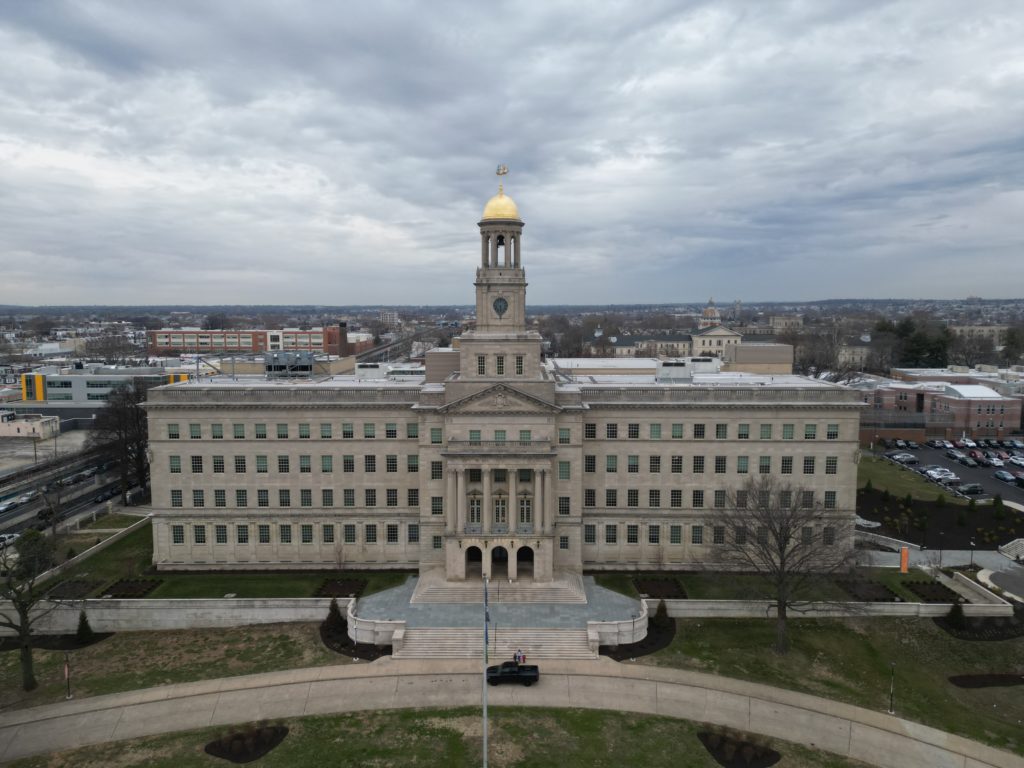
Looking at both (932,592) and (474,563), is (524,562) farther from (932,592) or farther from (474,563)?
(932,592)

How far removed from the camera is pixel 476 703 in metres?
43.2

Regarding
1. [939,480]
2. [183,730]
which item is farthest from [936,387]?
[183,730]

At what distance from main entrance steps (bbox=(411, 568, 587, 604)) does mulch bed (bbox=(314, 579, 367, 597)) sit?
5069 mm

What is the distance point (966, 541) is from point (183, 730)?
238ft

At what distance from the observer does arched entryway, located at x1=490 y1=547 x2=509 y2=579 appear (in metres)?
59.3

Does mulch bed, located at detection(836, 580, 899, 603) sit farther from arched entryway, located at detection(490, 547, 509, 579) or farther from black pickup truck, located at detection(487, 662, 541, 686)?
black pickup truck, located at detection(487, 662, 541, 686)

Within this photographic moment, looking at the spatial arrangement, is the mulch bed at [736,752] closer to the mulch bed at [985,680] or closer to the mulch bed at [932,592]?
the mulch bed at [985,680]

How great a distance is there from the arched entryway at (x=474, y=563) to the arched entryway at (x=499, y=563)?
1.11 m

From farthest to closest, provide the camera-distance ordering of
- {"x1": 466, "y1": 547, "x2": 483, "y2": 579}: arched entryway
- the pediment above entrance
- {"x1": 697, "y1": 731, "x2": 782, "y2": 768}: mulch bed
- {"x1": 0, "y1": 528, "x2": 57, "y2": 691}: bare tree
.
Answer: {"x1": 466, "y1": 547, "x2": 483, "y2": 579}: arched entryway
the pediment above entrance
{"x1": 0, "y1": 528, "x2": 57, "y2": 691}: bare tree
{"x1": 697, "y1": 731, "x2": 782, "y2": 768}: mulch bed

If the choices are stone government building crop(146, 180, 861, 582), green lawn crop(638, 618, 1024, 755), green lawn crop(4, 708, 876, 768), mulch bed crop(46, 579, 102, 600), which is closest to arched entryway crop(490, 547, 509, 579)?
stone government building crop(146, 180, 861, 582)

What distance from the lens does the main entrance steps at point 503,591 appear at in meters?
55.7

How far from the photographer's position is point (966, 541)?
6950cm

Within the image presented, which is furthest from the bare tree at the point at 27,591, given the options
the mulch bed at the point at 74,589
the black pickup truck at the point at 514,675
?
the black pickup truck at the point at 514,675

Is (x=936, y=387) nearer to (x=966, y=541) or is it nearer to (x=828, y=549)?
(x=966, y=541)
